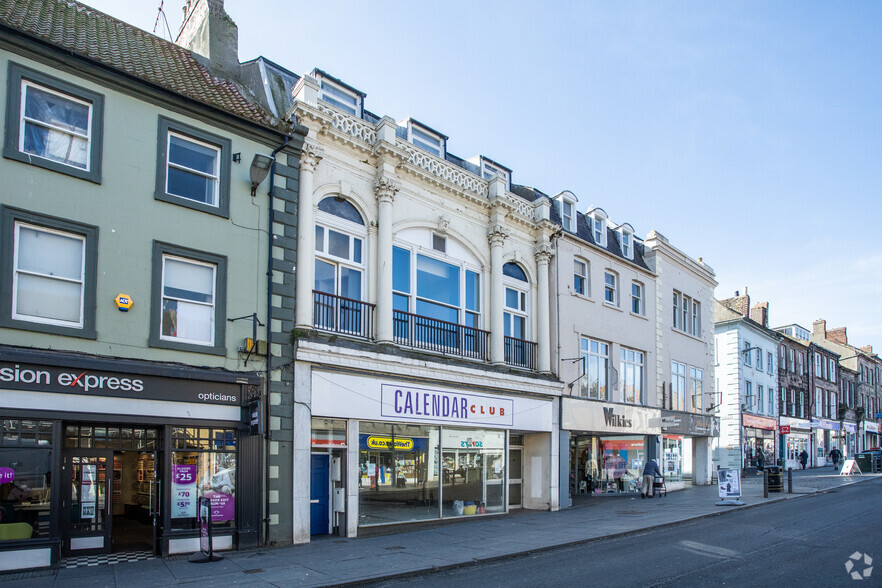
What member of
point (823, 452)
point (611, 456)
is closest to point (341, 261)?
point (611, 456)

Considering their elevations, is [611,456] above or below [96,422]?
below

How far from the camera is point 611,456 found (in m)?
26.6

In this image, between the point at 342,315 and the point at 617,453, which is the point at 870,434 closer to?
the point at 617,453

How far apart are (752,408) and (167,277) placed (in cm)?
3685

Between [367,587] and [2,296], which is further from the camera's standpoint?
[2,296]

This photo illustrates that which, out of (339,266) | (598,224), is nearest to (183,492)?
(339,266)

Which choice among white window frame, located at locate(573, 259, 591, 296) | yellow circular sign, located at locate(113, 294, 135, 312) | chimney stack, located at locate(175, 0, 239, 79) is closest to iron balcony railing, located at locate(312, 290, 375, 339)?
yellow circular sign, located at locate(113, 294, 135, 312)

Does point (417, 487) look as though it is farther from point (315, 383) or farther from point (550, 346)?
point (550, 346)

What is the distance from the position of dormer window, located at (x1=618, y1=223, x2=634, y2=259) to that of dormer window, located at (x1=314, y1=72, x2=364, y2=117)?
1371 cm

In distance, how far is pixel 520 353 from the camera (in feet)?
69.0

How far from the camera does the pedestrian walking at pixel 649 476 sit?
24.6 meters

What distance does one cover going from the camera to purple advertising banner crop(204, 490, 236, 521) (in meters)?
12.9

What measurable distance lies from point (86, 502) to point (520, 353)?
12.7 metres

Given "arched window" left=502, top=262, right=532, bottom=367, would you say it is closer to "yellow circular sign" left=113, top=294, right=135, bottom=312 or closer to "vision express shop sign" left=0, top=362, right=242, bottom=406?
"vision express shop sign" left=0, top=362, right=242, bottom=406
